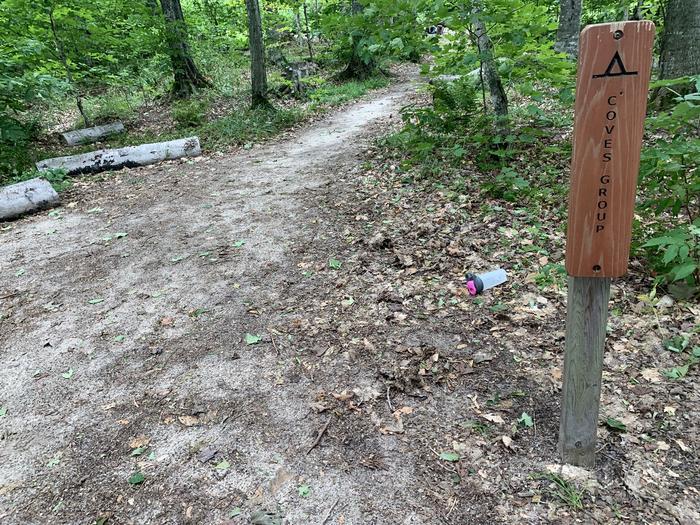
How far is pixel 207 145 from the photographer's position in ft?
33.2

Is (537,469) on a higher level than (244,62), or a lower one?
lower

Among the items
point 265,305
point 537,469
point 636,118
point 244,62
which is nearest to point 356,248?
point 265,305

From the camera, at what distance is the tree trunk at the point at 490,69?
5887mm

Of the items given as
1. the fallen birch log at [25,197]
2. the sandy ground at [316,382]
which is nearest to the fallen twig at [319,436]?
the sandy ground at [316,382]

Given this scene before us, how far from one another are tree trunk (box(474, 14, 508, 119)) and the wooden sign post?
4520 mm

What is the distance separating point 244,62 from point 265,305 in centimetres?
1549

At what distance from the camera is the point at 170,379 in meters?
3.53

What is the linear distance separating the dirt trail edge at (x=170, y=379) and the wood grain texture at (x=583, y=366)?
3.04 ft

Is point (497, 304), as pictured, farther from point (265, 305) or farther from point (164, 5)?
point (164, 5)

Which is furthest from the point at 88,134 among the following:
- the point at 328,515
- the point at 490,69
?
the point at 328,515

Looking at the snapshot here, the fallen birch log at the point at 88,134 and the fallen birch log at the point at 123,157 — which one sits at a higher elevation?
the fallen birch log at the point at 88,134

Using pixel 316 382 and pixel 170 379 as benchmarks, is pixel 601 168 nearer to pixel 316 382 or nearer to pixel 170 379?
pixel 316 382

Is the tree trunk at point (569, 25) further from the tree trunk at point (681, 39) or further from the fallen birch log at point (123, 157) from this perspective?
the fallen birch log at point (123, 157)

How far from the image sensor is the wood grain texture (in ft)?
6.93
